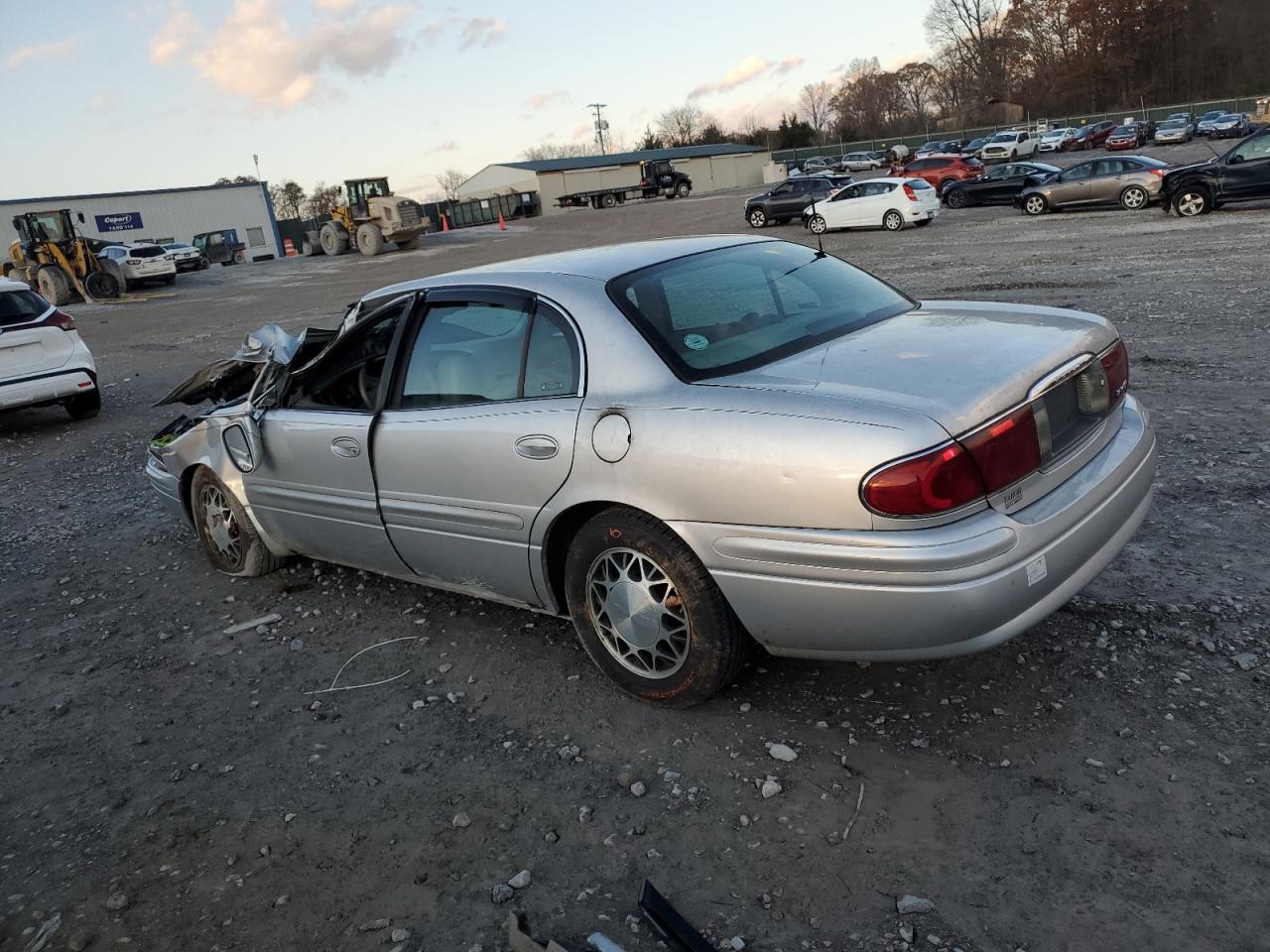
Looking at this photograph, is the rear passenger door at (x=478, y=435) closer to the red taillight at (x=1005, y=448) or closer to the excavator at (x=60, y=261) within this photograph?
the red taillight at (x=1005, y=448)

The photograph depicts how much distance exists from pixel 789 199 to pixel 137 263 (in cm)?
Result: 2266

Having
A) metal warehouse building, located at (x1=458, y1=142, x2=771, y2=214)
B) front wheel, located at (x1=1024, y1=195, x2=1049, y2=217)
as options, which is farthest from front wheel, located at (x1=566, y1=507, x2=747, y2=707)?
metal warehouse building, located at (x1=458, y1=142, x2=771, y2=214)

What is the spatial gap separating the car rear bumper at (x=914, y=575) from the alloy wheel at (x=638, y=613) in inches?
11.1

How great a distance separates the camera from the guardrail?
70.6 metres

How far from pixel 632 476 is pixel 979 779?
1412 mm

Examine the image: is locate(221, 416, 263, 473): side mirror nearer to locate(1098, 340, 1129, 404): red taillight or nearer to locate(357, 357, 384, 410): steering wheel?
locate(357, 357, 384, 410): steering wheel

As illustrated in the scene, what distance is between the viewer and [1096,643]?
3537 millimetres

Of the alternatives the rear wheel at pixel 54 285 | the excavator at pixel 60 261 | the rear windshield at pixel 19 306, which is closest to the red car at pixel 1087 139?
the excavator at pixel 60 261

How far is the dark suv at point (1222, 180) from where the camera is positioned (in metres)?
18.9

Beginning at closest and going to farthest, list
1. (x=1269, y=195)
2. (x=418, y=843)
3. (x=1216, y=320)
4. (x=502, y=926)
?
1. (x=502, y=926)
2. (x=418, y=843)
3. (x=1216, y=320)
4. (x=1269, y=195)

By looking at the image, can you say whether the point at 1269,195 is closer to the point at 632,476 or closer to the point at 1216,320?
the point at 1216,320

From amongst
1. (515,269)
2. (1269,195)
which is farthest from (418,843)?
(1269,195)

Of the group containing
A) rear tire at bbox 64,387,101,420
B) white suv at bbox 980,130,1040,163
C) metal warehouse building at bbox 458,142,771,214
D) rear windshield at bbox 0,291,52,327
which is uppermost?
metal warehouse building at bbox 458,142,771,214

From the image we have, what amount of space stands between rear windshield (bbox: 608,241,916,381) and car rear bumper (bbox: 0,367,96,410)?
29.1 ft
